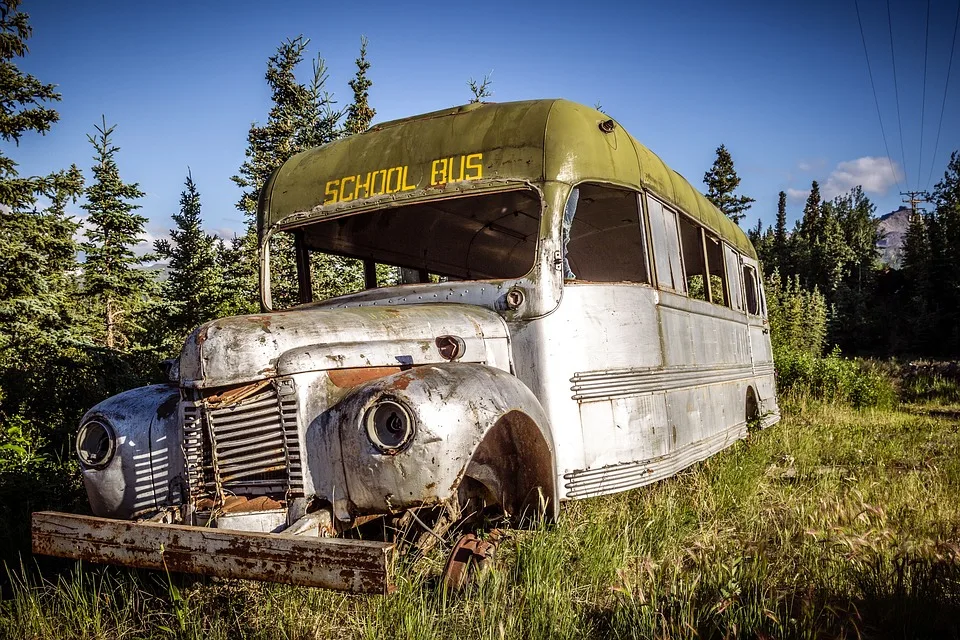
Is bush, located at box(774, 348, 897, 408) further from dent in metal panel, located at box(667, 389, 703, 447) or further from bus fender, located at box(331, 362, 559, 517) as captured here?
bus fender, located at box(331, 362, 559, 517)

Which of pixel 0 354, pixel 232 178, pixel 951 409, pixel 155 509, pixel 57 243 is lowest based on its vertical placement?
pixel 951 409

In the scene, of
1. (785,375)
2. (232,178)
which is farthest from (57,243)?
(785,375)

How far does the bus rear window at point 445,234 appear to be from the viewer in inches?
174

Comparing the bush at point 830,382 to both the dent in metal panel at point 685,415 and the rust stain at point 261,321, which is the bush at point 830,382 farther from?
the rust stain at point 261,321

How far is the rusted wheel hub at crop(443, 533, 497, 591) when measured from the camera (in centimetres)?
292

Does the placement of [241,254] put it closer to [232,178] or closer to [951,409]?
[232,178]

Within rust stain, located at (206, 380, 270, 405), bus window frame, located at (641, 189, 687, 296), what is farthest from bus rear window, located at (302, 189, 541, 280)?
rust stain, located at (206, 380, 270, 405)

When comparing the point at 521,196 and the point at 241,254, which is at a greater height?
the point at 241,254

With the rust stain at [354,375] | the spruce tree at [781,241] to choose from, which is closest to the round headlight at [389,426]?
the rust stain at [354,375]

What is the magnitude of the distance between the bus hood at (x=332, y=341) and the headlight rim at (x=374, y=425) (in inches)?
15.4

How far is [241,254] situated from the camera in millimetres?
16078

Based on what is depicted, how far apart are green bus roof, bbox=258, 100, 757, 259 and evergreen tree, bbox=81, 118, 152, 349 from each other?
37.3 ft

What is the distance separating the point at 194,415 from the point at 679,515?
2.87 meters

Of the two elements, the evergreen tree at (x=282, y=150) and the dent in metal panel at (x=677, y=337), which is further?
the evergreen tree at (x=282, y=150)
